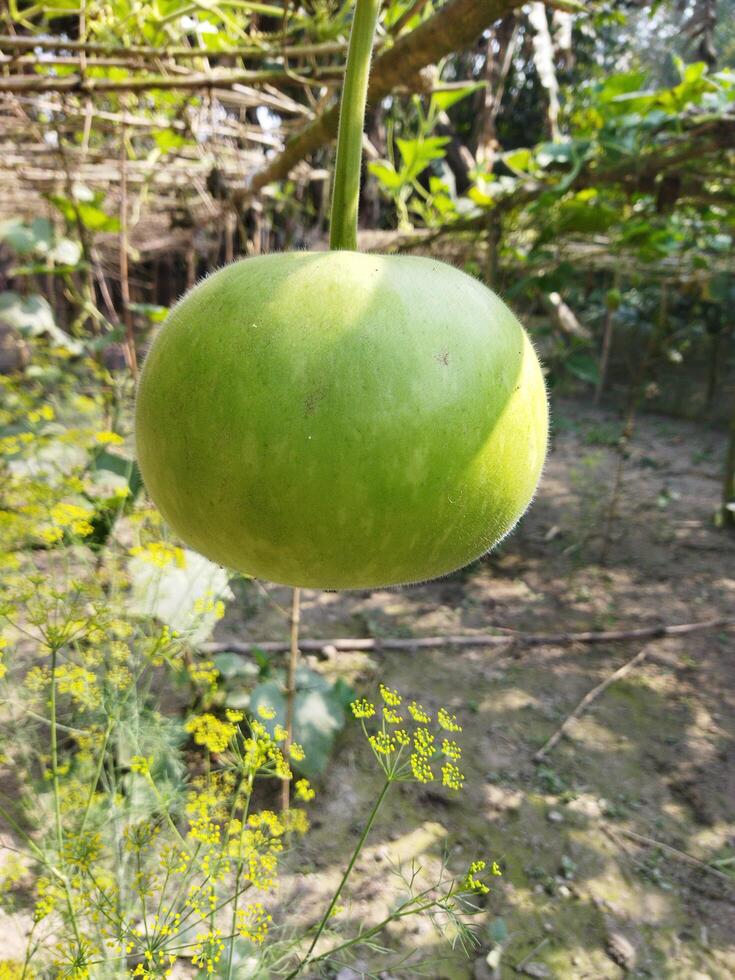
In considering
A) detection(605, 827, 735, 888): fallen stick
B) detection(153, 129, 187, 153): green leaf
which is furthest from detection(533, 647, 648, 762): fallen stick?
detection(153, 129, 187, 153): green leaf

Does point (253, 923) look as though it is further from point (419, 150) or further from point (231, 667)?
point (419, 150)

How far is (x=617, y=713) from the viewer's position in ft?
9.49

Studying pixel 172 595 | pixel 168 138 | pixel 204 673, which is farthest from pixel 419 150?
pixel 204 673

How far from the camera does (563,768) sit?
2.53 meters

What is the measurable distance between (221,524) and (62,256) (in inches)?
134

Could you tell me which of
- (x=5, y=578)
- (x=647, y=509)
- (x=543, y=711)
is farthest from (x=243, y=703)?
(x=647, y=509)

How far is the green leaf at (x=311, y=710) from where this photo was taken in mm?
2162

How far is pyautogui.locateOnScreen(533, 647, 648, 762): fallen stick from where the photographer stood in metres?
2.62

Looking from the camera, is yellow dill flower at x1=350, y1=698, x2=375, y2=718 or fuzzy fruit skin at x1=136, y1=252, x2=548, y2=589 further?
yellow dill flower at x1=350, y1=698, x2=375, y2=718

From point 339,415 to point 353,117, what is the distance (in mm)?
292

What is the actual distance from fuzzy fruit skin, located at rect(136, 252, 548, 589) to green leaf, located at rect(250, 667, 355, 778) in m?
1.61

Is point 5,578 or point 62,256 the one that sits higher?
point 62,256

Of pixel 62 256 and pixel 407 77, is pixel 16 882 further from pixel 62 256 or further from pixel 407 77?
pixel 62 256

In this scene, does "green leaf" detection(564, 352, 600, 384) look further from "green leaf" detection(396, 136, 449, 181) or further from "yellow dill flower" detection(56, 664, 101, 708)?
"yellow dill flower" detection(56, 664, 101, 708)
